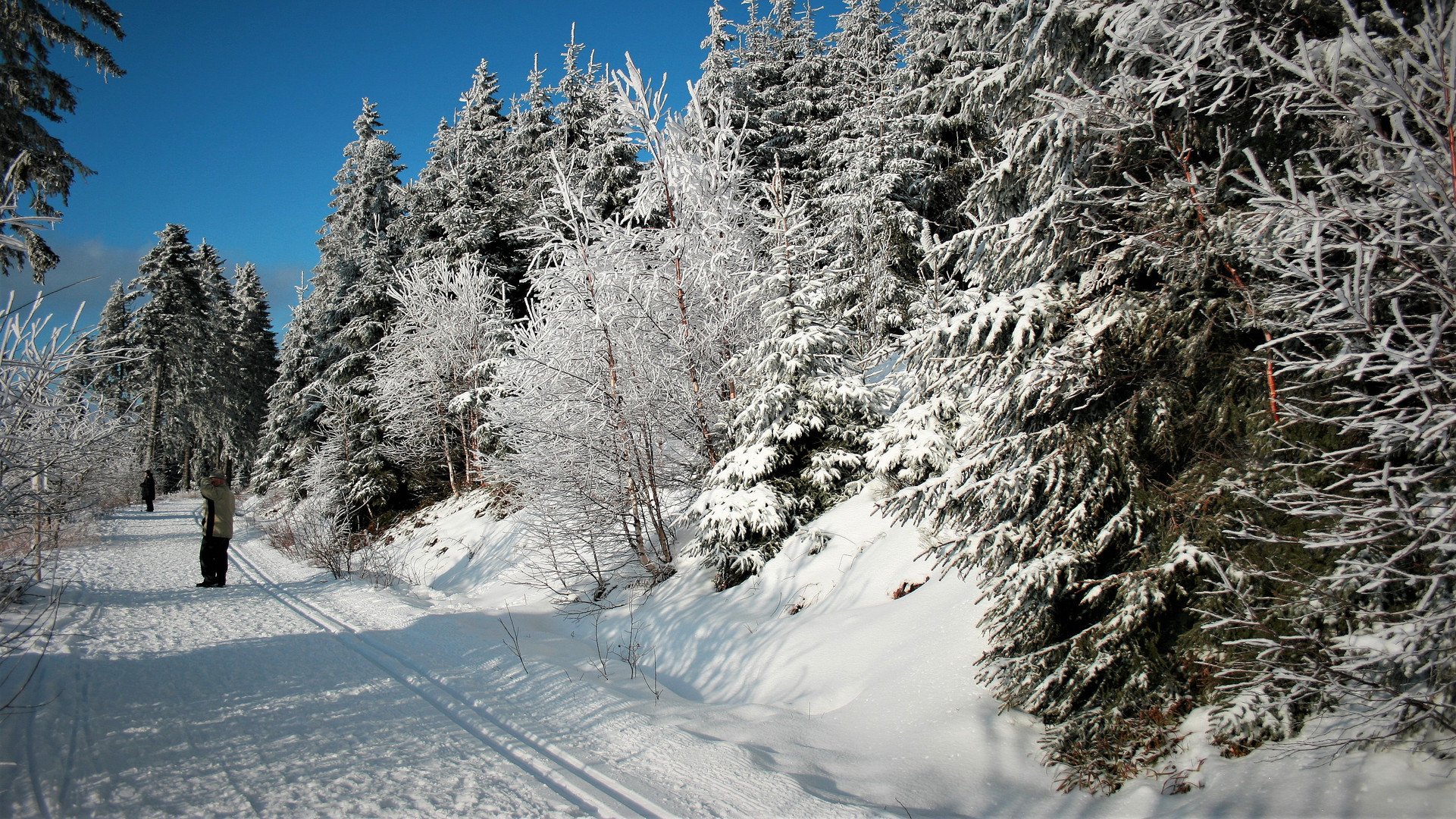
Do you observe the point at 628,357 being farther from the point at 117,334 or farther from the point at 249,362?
the point at 249,362

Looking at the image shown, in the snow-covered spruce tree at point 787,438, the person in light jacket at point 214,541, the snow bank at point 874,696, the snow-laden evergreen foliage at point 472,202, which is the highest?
the snow-laden evergreen foliage at point 472,202

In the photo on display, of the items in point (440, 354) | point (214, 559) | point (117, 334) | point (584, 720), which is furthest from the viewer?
point (117, 334)

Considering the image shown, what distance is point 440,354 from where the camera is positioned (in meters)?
20.9

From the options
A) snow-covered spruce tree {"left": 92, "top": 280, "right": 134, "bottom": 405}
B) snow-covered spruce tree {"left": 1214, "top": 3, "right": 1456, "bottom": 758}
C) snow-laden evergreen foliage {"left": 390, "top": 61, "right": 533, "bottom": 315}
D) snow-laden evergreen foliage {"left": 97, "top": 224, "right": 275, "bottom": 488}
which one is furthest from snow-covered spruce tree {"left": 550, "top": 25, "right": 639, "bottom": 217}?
snow-covered spruce tree {"left": 92, "top": 280, "right": 134, "bottom": 405}

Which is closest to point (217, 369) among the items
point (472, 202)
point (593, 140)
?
point (472, 202)

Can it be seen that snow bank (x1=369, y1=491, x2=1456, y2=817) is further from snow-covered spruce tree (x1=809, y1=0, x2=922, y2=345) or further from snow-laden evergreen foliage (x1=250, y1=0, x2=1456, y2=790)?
snow-covered spruce tree (x1=809, y1=0, x2=922, y2=345)

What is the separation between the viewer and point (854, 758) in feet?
13.6

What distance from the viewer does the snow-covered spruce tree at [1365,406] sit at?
7.68ft

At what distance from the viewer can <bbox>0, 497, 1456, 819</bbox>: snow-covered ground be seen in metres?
2.96

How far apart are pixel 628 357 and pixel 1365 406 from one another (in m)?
8.72

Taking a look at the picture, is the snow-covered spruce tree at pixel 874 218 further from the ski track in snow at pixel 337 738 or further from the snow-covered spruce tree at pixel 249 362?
the snow-covered spruce tree at pixel 249 362

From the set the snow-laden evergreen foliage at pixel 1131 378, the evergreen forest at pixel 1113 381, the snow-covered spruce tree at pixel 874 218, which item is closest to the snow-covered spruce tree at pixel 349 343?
the evergreen forest at pixel 1113 381

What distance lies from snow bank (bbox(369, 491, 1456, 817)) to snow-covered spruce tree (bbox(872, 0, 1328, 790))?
346 millimetres

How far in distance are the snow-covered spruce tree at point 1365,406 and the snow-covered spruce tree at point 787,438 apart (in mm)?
5276
